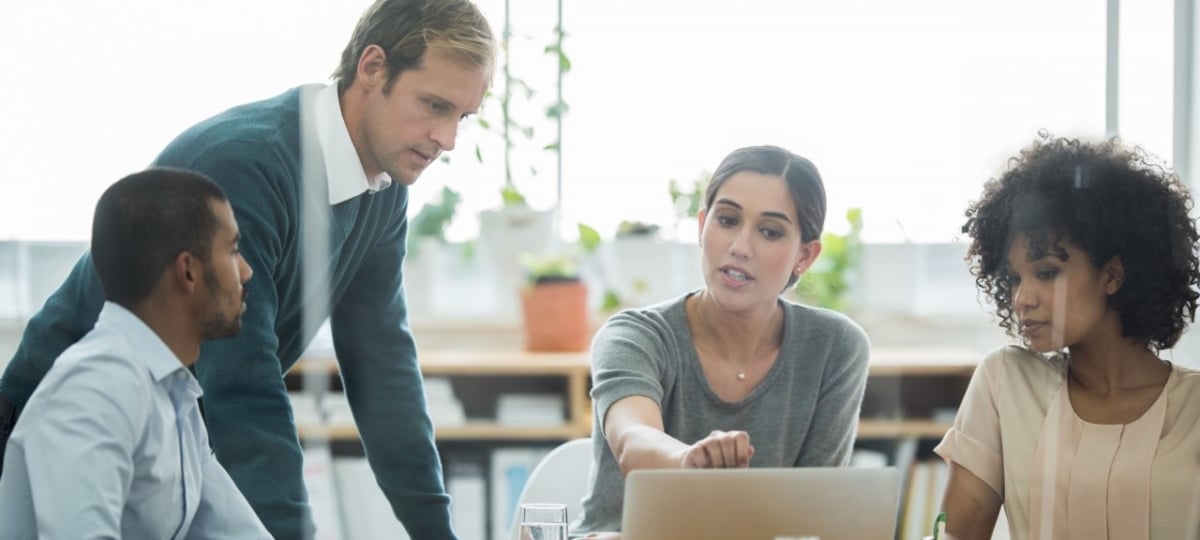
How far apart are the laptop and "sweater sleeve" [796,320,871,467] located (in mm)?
491

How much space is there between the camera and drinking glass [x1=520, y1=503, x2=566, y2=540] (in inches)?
46.5

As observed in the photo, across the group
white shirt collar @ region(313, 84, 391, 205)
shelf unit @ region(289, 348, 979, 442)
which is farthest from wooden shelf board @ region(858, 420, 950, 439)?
white shirt collar @ region(313, 84, 391, 205)

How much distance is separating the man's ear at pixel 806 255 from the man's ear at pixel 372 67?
589 mm

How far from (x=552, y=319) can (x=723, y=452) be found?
Result: 49.2 inches

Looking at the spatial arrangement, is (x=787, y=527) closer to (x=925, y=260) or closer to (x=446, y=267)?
(x=925, y=260)

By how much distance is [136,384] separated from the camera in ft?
3.57

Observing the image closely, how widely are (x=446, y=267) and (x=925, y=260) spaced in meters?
1.00

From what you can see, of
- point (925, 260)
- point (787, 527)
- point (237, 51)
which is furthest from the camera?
point (925, 260)

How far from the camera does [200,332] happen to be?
3.81ft

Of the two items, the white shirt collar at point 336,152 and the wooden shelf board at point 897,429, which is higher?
the white shirt collar at point 336,152

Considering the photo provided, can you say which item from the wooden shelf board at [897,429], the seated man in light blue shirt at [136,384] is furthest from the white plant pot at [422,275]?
the seated man in light blue shirt at [136,384]

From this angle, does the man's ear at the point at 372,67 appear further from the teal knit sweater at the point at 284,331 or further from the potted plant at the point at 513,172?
the potted plant at the point at 513,172

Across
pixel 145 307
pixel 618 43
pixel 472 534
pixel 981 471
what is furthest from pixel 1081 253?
pixel 472 534

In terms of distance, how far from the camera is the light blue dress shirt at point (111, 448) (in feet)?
3.39
